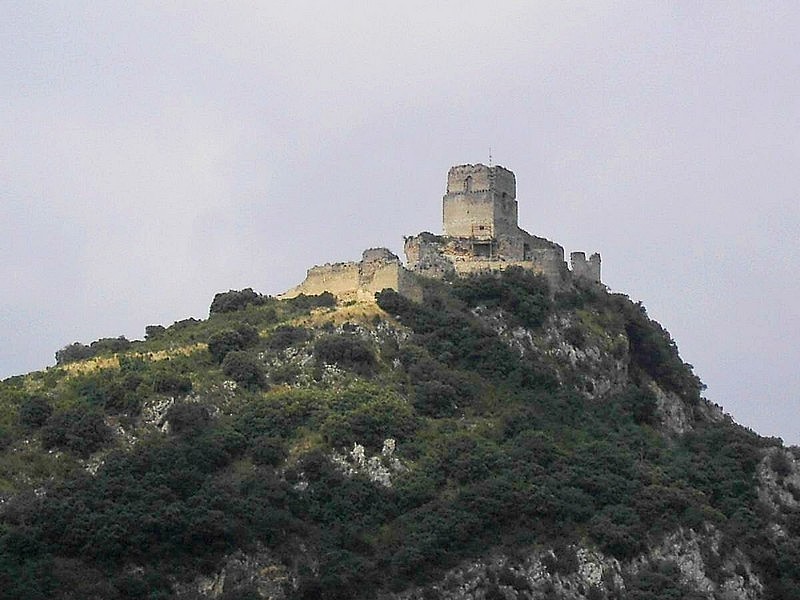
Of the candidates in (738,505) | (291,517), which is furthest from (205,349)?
(738,505)

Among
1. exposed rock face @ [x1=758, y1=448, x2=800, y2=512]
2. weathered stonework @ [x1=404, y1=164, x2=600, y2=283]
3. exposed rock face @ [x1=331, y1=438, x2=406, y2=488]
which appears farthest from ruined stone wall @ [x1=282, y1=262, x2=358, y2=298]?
exposed rock face @ [x1=758, y1=448, x2=800, y2=512]

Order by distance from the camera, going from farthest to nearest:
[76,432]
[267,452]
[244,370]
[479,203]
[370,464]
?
[479,203], [244,370], [370,464], [267,452], [76,432]

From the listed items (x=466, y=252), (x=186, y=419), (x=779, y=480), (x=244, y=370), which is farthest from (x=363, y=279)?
(x=779, y=480)

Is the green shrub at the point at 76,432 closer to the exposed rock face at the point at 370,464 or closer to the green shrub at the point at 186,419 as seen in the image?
the green shrub at the point at 186,419

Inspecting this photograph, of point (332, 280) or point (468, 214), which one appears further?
point (468, 214)

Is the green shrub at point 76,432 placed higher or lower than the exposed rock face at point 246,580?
higher

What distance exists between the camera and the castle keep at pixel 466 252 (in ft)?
255

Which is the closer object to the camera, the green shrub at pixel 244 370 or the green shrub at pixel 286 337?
the green shrub at pixel 244 370

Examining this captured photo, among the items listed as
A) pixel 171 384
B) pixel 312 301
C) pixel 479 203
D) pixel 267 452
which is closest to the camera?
pixel 267 452

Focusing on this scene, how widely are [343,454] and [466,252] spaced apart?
20635 mm

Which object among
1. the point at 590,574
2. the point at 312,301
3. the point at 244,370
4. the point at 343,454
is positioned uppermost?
the point at 312,301

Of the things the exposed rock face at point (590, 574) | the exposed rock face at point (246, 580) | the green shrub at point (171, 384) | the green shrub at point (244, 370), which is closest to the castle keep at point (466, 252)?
the green shrub at point (244, 370)

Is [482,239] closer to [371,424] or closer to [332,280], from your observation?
[332,280]

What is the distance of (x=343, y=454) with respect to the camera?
211ft
